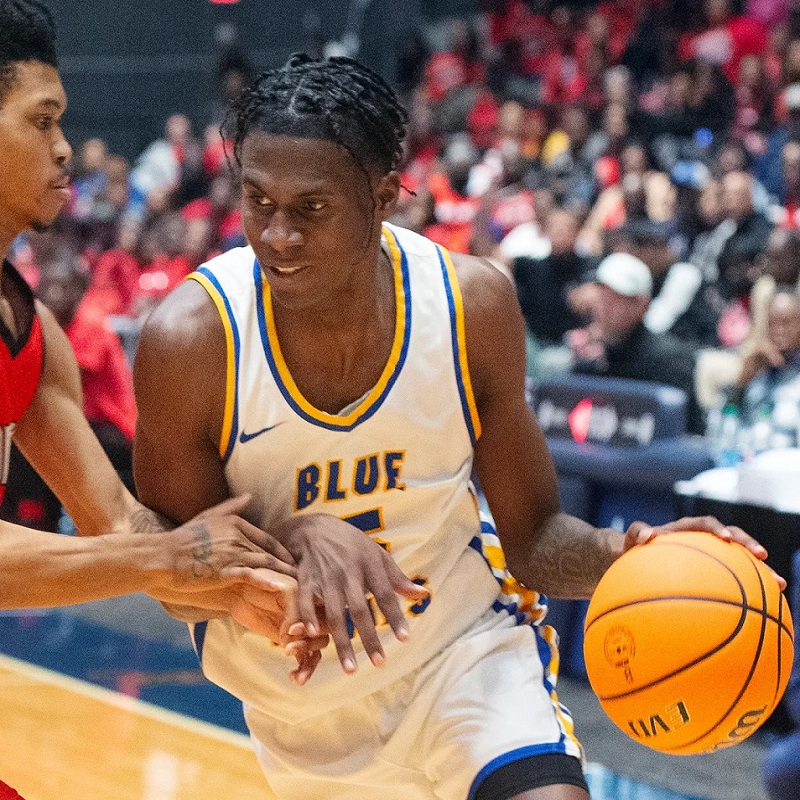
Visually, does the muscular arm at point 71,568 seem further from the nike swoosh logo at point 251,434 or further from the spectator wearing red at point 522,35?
the spectator wearing red at point 522,35

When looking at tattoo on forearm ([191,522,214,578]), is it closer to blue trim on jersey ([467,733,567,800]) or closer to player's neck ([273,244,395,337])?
player's neck ([273,244,395,337])

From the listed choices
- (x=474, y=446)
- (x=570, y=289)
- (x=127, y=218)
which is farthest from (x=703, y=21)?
(x=474, y=446)

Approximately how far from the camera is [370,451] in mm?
2555

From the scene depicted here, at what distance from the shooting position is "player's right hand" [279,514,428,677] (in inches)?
88.4

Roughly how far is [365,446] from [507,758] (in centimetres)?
63

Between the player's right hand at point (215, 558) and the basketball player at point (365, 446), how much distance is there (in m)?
0.06

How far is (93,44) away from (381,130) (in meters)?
14.3

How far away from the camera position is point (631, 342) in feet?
21.0

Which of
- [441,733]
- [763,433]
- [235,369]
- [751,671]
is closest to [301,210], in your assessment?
[235,369]

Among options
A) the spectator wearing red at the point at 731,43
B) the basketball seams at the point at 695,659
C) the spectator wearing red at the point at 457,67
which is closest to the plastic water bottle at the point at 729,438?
the basketball seams at the point at 695,659

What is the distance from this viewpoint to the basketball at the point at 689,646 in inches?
92.6

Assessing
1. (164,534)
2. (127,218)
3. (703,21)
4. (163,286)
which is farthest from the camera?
(127,218)

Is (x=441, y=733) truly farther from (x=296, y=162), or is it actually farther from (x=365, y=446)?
(x=296, y=162)

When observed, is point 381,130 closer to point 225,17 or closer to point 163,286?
point 163,286
